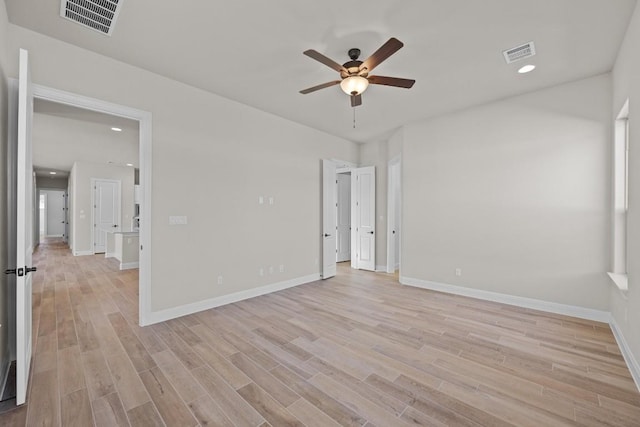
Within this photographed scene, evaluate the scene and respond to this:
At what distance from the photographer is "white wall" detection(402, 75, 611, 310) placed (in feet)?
11.7

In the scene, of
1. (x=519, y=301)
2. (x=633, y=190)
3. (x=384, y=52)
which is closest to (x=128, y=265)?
(x=384, y=52)

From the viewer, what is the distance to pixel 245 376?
7.71 ft

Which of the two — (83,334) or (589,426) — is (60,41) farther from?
(589,426)

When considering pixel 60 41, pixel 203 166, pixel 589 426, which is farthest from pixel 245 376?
pixel 60 41

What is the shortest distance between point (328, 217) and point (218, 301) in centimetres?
280

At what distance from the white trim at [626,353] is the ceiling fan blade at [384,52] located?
3244 millimetres

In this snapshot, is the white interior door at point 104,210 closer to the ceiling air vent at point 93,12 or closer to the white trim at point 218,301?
the white trim at point 218,301

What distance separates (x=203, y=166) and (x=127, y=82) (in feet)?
4.19

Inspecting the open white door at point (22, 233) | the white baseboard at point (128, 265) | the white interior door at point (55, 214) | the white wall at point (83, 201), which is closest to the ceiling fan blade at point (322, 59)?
the open white door at point (22, 233)

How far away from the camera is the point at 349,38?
107 inches

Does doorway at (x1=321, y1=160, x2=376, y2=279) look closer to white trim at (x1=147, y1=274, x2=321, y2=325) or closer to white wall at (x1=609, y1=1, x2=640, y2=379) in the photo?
white trim at (x1=147, y1=274, x2=321, y2=325)

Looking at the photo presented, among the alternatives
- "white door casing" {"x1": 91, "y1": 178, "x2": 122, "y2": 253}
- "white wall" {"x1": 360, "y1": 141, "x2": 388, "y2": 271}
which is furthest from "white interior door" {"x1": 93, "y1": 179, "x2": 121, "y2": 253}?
"white wall" {"x1": 360, "y1": 141, "x2": 388, "y2": 271}

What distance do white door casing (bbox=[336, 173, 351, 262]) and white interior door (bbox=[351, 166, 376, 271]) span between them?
1.02 m

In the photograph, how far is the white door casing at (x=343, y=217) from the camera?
26.1ft
